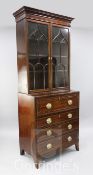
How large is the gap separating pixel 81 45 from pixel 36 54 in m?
1.46

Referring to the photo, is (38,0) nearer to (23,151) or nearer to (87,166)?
(23,151)

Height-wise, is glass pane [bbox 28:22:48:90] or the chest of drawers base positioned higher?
glass pane [bbox 28:22:48:90]

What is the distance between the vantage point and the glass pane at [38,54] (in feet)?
7.98

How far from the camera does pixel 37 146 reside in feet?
7.86

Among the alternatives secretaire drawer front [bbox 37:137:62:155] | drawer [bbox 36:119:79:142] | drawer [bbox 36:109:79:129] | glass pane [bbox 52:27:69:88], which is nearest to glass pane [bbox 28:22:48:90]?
glass pane [bbox 52:27:69:88]

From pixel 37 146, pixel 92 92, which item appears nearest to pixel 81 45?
pixel 92 92

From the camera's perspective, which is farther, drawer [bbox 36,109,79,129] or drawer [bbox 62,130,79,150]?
drawer [bbox 62,130,79,150]

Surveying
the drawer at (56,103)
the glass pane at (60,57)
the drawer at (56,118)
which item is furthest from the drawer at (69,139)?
the glass pane at (60,57)

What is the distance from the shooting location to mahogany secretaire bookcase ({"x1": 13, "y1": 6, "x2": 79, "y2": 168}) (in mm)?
2387

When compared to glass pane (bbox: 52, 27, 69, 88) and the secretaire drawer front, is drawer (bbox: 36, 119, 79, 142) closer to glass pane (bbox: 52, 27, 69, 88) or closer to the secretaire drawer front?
the secretaire drawer front

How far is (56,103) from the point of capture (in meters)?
2.54

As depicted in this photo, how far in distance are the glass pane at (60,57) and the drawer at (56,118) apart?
429 mm

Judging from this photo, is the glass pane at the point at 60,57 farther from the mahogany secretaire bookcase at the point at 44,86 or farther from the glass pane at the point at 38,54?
the glass pane at the point at 38,54

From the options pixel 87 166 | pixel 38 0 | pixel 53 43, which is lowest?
pixel 87 166
